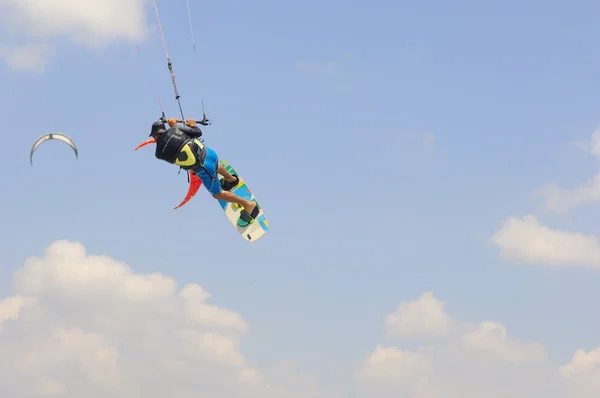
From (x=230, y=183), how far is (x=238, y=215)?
3.46 ft

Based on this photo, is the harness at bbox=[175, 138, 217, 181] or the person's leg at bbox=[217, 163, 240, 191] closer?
the harness at bbox=[175, 138, 217, 181]

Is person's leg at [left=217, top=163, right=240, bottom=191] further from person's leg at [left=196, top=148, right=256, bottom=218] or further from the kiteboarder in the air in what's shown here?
the kiteboarder in the air

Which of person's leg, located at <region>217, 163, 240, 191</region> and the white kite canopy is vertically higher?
person's leg, located at <region>217, 163, 240, 191</region>

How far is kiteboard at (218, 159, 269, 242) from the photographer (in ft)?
83.3

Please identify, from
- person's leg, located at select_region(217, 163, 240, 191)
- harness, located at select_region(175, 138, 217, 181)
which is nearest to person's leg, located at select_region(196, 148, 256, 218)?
harness, located at select_region(175, 138, 217, 181)

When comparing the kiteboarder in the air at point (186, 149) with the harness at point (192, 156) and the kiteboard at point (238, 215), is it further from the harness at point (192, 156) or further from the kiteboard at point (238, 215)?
the kiteboard at point (238, 215)

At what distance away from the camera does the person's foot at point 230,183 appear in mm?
25531

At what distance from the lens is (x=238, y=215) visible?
1005 inches

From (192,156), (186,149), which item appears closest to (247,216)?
(192,156)

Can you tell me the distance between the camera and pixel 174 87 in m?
20.7

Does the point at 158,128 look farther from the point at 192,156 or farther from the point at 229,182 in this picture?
the point at 229,182

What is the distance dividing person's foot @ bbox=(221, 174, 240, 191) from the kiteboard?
0.26 feet

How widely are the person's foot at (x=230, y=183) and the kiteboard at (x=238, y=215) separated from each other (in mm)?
80

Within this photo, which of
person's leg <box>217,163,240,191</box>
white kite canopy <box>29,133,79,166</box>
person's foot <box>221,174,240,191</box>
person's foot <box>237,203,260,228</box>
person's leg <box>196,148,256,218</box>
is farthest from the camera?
person's foot <box>221,174,240,191</box>
